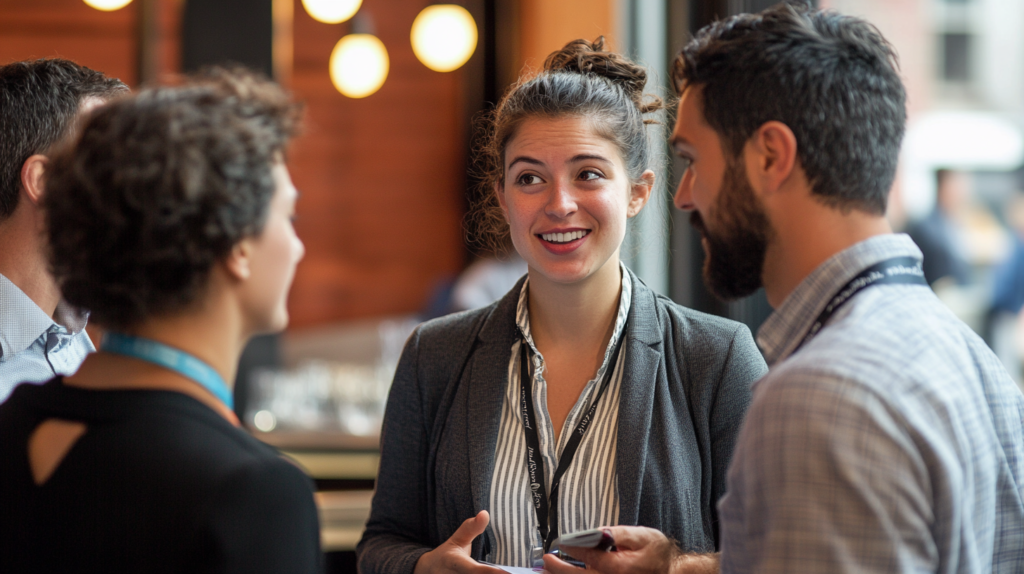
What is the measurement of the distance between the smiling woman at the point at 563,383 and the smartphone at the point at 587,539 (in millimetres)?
169

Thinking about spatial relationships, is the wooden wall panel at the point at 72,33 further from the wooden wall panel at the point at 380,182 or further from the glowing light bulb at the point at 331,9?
the glowing light bulb at the point at 331,9

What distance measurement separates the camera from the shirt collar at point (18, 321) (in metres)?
1.47

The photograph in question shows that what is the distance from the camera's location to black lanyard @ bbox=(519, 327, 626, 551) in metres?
1.59

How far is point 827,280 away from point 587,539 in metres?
0.55

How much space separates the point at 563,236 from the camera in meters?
1.69

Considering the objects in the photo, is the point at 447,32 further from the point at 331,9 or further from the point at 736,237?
the point at 736,237

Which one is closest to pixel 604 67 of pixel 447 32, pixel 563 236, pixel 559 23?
pixel 563 236

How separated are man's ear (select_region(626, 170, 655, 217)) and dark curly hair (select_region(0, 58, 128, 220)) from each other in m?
1.07

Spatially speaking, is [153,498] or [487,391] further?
[487,391]

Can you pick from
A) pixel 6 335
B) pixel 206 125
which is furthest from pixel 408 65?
pixel 206 125

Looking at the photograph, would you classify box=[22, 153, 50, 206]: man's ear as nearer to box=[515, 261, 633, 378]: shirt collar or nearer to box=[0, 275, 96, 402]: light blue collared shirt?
box=[0, 275, 96, 402]: light blue collared shirt

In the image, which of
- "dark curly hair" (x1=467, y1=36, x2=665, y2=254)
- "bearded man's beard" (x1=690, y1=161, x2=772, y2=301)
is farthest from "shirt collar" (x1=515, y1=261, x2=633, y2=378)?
"bearded man's beard" (x1=690, y1=161, x2=772, y2=301)

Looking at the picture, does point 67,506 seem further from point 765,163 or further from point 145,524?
point 765,163

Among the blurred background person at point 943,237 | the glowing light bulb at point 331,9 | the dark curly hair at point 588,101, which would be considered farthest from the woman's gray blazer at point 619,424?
the blurred background person at point 943,237
